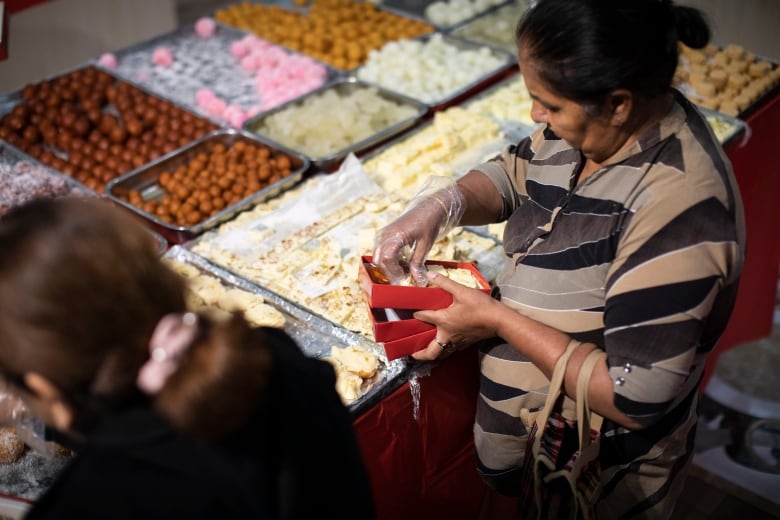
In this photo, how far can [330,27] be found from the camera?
4.54 meters

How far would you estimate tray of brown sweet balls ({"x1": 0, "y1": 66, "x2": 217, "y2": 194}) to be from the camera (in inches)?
133

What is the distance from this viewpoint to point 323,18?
4.66 metres

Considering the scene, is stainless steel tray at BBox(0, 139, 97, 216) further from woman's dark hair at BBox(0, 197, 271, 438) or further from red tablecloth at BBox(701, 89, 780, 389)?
red tablecloth at BBox(701, 89, 780, 389)

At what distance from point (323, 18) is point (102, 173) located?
1.95 metres

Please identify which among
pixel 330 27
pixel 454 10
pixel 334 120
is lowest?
pixel 334 120

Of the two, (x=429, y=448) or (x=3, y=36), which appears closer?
(x=429, y=448)

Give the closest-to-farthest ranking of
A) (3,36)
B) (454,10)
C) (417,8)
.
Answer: (3,36) → (454,10) → (417,8)

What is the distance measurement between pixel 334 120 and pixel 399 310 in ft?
5.70

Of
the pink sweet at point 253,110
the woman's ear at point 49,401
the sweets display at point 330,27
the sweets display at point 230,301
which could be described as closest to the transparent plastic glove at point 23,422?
the sweets display at point 230,301

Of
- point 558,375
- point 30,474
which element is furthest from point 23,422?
point 558,375

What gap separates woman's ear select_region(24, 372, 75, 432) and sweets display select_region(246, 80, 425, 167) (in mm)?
2238

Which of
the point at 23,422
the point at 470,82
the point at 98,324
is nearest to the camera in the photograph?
the point at 98,324

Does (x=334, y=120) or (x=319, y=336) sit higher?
(x=334, y=120)

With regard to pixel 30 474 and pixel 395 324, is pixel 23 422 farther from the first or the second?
pixel 395 324
